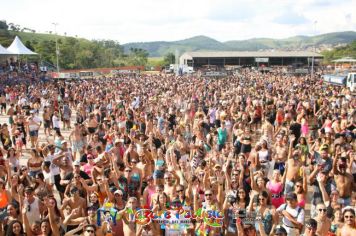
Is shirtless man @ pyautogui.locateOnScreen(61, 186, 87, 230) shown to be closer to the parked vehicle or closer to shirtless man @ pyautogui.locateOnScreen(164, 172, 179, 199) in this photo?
shirtless man @ pyautogui.locateOnScreen(164, 172, 179, 199)

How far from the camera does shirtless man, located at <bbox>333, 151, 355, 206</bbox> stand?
17.3 ft

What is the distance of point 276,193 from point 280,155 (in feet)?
5.83

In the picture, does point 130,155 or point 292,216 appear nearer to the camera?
point 292,216

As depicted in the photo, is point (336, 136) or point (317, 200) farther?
point (336, 136)

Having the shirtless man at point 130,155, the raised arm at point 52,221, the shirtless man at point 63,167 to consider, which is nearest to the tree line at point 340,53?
the shirtless man at point 130,155

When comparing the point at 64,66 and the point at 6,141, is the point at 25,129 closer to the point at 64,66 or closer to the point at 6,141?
the point at 6,141

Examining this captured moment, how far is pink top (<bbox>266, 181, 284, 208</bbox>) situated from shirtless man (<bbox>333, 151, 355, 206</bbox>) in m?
0.88


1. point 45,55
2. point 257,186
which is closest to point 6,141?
point 257,186

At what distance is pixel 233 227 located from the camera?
4.55 metres

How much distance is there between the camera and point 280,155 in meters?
6.82

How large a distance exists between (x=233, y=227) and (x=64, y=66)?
6990 cm

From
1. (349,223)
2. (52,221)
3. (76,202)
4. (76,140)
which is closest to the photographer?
(349,223)

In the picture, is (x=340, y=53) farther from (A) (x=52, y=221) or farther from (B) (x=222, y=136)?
(A) (x=52, y=221)

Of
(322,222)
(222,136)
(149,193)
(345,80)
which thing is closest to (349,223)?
(322,222)
